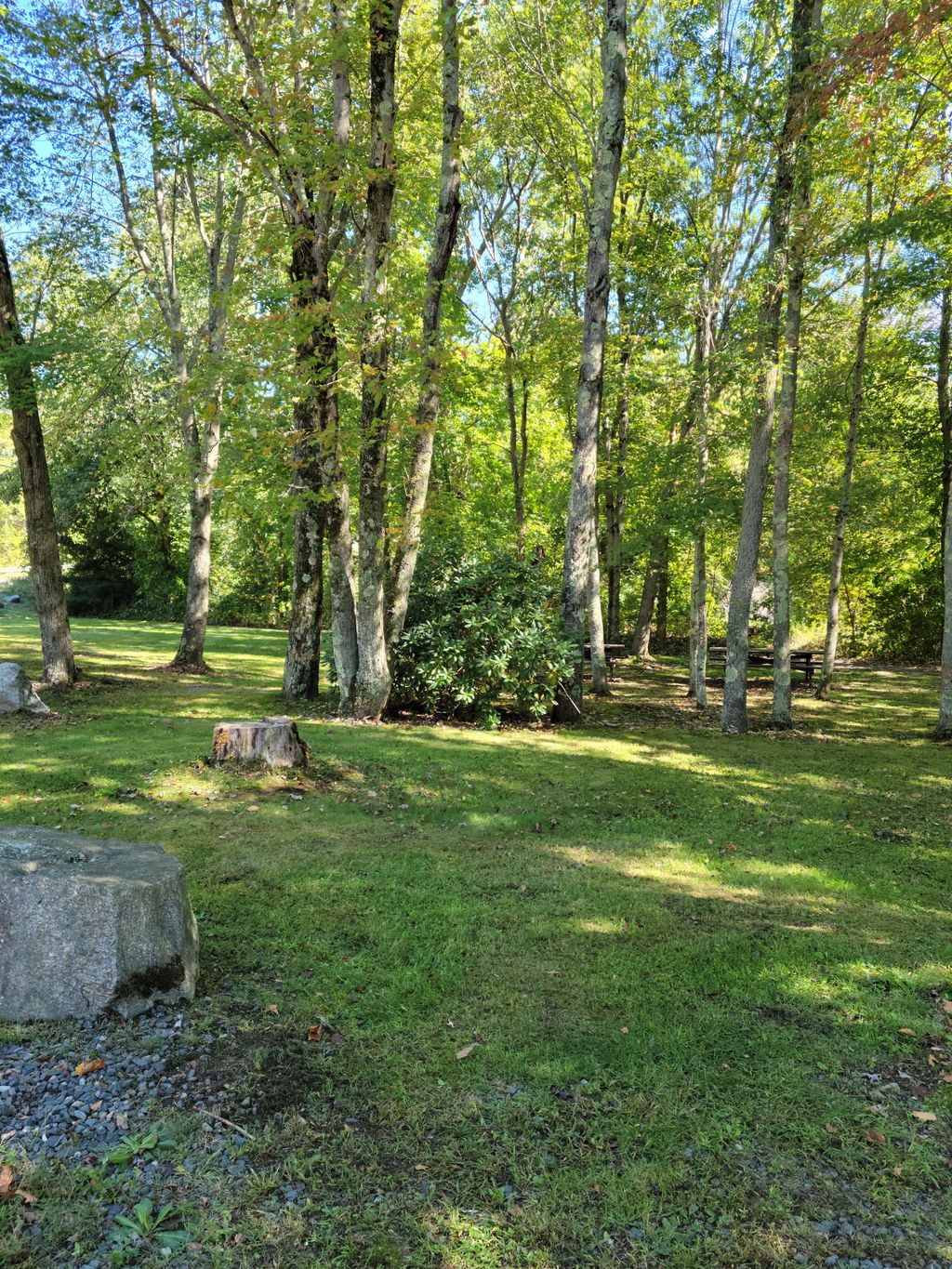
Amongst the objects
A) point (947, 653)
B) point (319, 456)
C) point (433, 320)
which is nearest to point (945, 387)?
point (947, 653)

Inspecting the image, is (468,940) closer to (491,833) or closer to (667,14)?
(491,833)

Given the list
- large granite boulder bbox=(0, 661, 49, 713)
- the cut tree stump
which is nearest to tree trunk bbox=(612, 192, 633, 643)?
the cut tree stump

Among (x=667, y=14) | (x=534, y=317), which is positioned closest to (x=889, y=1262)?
(x=667, y=14)

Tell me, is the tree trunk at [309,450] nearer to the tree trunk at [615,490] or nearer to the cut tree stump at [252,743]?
the cut tree stump at [252,743]

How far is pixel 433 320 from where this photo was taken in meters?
10.4

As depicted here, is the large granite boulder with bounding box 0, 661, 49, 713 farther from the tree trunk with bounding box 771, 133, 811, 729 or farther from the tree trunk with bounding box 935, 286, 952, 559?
the tree trunk with bounding box 935, 286, 952, 559

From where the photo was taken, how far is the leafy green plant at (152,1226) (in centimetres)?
247

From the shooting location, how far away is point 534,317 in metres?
18.8

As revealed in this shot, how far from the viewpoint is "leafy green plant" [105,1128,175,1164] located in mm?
2777

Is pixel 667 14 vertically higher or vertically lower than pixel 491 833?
higher

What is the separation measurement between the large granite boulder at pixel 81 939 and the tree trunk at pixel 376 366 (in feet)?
21.6

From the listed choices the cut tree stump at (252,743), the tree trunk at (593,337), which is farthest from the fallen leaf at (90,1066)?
the tree trunk at (593,337)

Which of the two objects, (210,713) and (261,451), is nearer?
(261,451)

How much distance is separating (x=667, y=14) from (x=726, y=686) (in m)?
12.2
